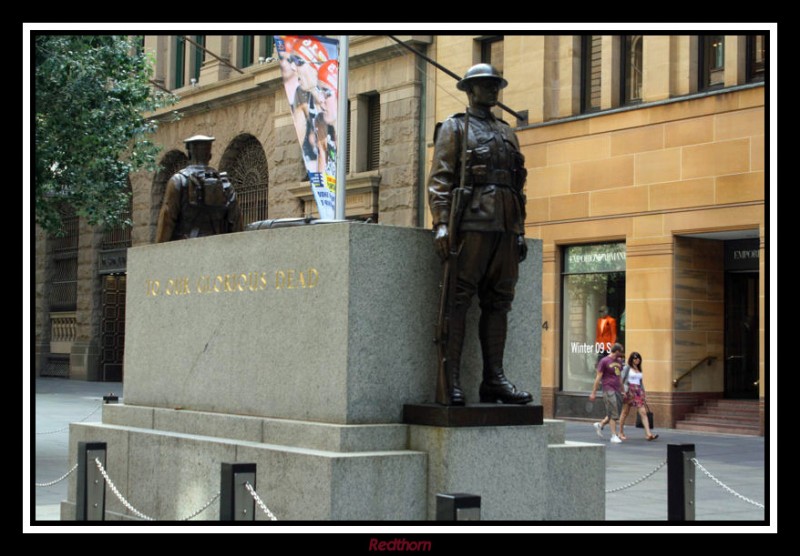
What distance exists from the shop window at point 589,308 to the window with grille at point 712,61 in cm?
368

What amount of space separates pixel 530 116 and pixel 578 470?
58.8 ft

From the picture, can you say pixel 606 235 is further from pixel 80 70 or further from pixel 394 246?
pixel 394 246

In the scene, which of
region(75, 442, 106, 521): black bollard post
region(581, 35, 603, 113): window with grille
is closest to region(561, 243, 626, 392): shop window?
region(581, 35, 603, 113): window with grille

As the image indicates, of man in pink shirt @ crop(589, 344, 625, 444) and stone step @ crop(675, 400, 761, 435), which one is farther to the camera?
stone step @ crop(675, 400, 761, 435)

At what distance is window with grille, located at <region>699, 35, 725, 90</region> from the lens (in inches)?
919

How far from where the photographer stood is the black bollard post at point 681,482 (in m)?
8.80

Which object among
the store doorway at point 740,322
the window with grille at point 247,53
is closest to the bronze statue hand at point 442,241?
the store doorway at point 740,322

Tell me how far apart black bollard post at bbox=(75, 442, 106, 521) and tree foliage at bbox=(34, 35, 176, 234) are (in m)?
12.5

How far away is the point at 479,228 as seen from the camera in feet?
29.1

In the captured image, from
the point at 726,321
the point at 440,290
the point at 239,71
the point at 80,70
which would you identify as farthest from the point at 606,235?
the point at 440,290

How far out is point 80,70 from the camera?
2127cm

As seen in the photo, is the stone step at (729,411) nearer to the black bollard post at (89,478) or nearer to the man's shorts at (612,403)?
the man's shorts at (612,403)

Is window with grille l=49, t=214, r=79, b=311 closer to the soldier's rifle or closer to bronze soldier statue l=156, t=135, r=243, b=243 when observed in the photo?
bronze soldier statue l=156, t=135, r=243, b=243

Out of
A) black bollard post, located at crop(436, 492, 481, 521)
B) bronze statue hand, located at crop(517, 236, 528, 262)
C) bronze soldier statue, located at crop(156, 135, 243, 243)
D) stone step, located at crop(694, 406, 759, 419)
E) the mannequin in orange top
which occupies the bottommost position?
stone step, located at crop(694, 406, 759, 419)
